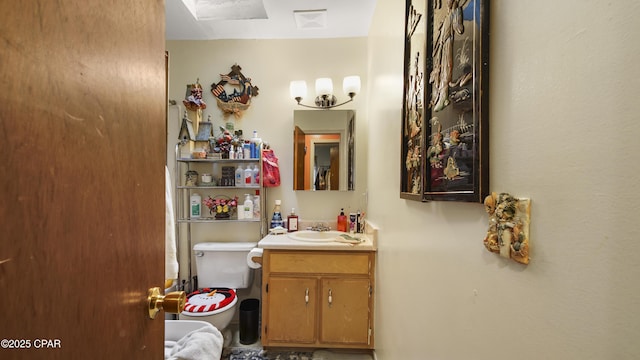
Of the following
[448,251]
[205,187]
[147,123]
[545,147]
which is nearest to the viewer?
[545,147]

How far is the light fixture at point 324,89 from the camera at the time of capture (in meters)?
2.13

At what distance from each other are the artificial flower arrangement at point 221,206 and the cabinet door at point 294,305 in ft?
2.44

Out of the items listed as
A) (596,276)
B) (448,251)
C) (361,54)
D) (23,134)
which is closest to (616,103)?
(596,276)

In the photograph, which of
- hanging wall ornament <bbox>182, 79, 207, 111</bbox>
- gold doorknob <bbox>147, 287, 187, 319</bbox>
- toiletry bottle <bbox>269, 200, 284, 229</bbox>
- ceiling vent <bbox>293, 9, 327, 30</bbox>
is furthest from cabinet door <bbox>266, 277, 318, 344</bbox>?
ceiling vent <bbox>293, 9, 327, 30</bbox>

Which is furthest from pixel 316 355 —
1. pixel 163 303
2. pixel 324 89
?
pixel 324 89

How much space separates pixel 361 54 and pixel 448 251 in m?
1.99

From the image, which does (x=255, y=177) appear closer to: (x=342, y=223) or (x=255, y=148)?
(x=255, y=148)

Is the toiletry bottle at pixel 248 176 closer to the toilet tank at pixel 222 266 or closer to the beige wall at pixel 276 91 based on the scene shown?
the beige wall at pixel 276 91

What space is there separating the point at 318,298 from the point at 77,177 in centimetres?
163

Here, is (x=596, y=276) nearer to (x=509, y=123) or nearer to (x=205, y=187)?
(x=509, y=123)

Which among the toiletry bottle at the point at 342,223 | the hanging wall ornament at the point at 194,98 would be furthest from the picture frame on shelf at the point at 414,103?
the hanging wall ornament at the point at 194,98

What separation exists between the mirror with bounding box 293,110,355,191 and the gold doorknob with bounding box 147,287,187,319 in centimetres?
162

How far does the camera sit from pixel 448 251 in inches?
28.5

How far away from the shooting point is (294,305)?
5.76 ft
